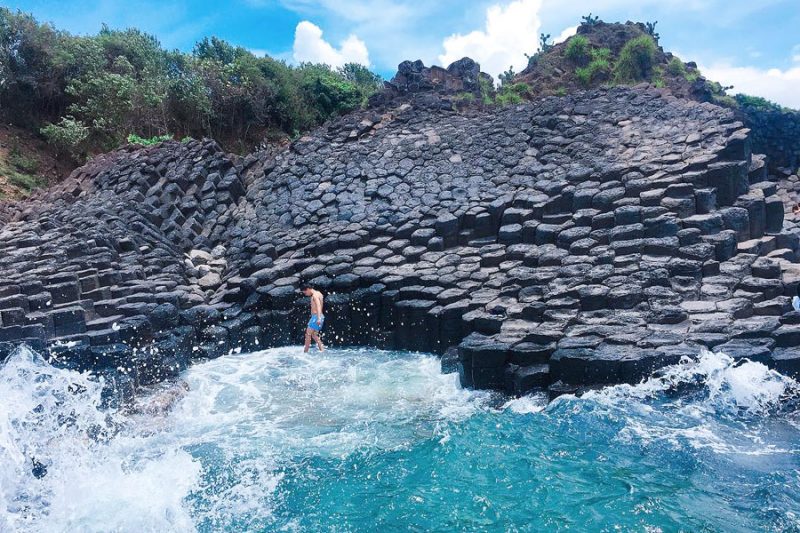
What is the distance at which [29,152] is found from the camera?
2050 centimetres

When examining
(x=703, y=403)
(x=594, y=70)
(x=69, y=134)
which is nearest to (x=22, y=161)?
(x=69, y=134)

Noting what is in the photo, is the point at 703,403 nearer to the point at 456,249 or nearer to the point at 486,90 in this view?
the point at 456,249

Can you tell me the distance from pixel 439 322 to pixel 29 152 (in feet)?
60.6

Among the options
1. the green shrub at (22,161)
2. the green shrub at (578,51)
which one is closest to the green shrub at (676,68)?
the green shrub at (578,51)

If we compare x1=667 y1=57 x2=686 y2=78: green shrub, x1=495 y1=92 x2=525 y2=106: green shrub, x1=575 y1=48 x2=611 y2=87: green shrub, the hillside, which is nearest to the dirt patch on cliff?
x1=495 y1=92 x2=525 y2=106: green shrub

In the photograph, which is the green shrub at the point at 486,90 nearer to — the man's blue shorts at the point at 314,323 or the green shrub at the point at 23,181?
the man's blue shorts at the point at 314,323

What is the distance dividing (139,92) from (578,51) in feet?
50.4

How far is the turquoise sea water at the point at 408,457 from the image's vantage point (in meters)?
4.71

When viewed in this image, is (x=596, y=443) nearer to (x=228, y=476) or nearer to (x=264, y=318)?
(x=228, y=476)

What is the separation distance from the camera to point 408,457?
18.9 feet

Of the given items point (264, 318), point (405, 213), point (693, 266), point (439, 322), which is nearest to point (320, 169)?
point (405, 213)

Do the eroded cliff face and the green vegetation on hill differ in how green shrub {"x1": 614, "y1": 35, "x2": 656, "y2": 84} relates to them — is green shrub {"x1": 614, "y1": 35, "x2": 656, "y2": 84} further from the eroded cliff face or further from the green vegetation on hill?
the green vegetation on hill

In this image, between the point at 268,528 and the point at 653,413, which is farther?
the point at 653,413

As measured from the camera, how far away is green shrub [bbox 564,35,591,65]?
2109 cm
